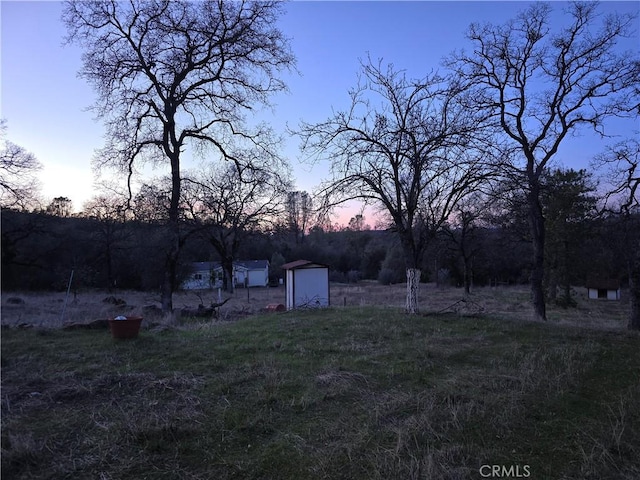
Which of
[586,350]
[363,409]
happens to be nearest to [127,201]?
[363,409]

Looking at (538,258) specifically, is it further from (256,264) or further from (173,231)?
(256,264)

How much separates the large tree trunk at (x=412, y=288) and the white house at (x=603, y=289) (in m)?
32.0

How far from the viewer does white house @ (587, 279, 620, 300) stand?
1453 inches

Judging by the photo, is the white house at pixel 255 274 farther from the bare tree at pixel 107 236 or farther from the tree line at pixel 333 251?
the bare tree at pixel 107 236

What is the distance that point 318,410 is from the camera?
15.6 feet

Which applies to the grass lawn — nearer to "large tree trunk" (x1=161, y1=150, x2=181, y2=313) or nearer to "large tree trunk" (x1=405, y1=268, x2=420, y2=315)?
Answer: "large tree trunk" (x1=405, y1=268, x2=420, y2=315)

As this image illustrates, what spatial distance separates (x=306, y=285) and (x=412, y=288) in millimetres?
7227

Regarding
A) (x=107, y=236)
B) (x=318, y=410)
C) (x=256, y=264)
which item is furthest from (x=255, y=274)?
(x=318, y=410)

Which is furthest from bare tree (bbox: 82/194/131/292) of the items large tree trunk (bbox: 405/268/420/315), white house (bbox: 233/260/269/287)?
→ large tree trunk (bbox: 405/268/420/315)

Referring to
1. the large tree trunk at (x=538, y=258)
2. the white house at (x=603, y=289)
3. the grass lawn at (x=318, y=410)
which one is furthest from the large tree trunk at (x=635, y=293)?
the white house at (x=603, y=289)

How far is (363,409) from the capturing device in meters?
4.77

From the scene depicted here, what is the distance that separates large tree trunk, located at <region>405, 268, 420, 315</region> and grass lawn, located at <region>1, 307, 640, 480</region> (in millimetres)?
5126

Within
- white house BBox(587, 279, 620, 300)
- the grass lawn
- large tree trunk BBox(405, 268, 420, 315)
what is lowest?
white house BBox(587, 279, 620, 300)

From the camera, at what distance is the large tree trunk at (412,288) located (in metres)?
13.7
